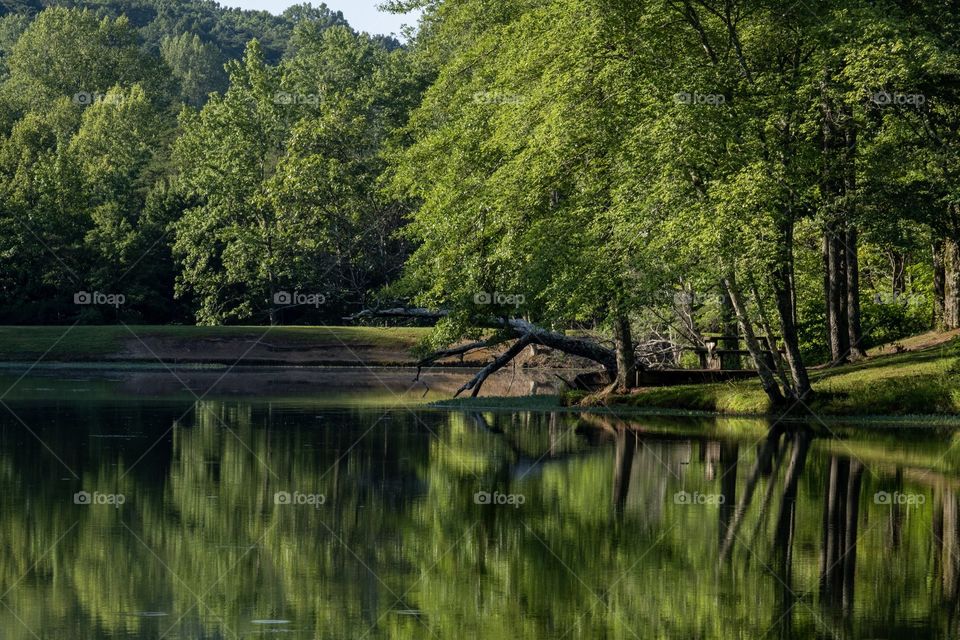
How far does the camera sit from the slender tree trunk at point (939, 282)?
116ft

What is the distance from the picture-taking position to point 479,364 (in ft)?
166

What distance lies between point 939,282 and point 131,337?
3350cm

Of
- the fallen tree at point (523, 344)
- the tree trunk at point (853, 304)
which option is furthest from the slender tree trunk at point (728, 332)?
the fallen tree at point (523, 344)

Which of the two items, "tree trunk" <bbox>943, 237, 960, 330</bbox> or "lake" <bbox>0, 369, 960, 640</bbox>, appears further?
"tree trunk" <bbox>943, 237, 960, 330</bbox>

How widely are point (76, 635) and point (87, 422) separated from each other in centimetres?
1725

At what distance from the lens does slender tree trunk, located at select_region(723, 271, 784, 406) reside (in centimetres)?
2481

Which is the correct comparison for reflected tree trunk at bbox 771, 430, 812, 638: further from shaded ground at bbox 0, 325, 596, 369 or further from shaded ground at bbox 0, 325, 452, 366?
shaded ground at bbox 0, 325, 452, 366

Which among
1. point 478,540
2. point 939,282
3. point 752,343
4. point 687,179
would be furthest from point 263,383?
point 478,540

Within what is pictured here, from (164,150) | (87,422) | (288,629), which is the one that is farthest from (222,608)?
(164,150)

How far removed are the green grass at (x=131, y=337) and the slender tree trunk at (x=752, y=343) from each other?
2726 centimetres

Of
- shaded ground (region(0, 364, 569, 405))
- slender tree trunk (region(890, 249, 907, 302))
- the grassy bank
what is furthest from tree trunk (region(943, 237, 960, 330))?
shaded ground (region(0, 364, 569, 405))

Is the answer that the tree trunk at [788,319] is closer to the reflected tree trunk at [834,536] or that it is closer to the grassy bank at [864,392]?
the grassy bank at [864,392]

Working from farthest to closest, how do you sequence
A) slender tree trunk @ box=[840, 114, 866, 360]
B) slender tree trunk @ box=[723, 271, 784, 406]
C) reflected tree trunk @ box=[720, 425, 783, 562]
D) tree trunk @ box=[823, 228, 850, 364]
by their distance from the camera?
tree trunk @ box=[823, 228, 850, 364] < slender tree trunk @ box=[840, 114, 866, 360] < slender tree trunk @ box=[723, 271, 784, 406] < reflected tree trunk @ box=[720, 425, 783, 562]

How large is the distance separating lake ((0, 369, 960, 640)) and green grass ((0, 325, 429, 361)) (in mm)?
31275
